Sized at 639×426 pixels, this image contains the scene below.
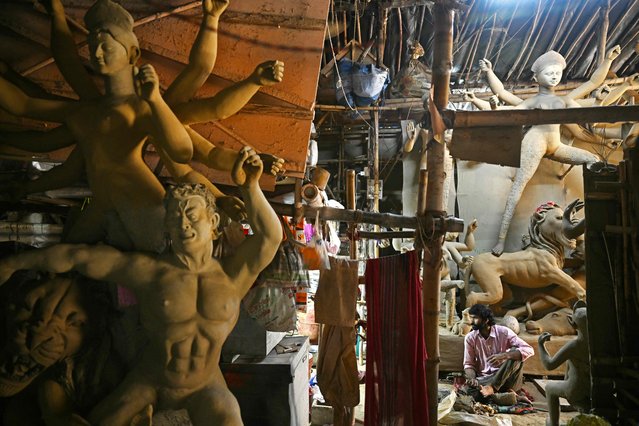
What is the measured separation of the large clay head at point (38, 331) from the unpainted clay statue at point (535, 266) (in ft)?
27.5

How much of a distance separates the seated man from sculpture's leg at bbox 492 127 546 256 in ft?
8.91

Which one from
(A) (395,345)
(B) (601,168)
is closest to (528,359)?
(B) (601,168)

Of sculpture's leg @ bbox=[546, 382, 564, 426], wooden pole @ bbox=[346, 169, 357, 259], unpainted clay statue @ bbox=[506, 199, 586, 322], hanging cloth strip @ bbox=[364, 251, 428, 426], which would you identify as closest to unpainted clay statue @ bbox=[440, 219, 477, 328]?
unpainted clay statue @ bbox=[506, 199, 586, 322]

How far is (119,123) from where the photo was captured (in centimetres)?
262

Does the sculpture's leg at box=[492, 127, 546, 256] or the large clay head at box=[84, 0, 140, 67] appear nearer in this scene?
the large clay head at box=[84, 0, 140, 67]

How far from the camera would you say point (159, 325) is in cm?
248

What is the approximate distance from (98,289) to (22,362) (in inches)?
23.9

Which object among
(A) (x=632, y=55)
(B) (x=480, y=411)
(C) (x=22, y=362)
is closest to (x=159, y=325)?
(C) (x=22, y=362)

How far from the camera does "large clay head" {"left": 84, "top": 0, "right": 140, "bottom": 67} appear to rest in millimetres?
2498

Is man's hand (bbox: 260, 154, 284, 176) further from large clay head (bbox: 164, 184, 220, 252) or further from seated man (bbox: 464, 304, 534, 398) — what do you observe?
seated man (bbox: 464, 304, 534, 398)

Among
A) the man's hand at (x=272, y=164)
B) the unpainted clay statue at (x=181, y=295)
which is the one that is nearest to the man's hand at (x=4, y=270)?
the unpainted clay statue at (x=181, y=295)

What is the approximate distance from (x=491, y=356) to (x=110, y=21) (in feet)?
25.0

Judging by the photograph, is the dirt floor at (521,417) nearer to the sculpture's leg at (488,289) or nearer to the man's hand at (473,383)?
the man's hand at (473,383)

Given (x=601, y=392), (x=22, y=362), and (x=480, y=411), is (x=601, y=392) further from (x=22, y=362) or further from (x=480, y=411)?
(x=22, y=362)
